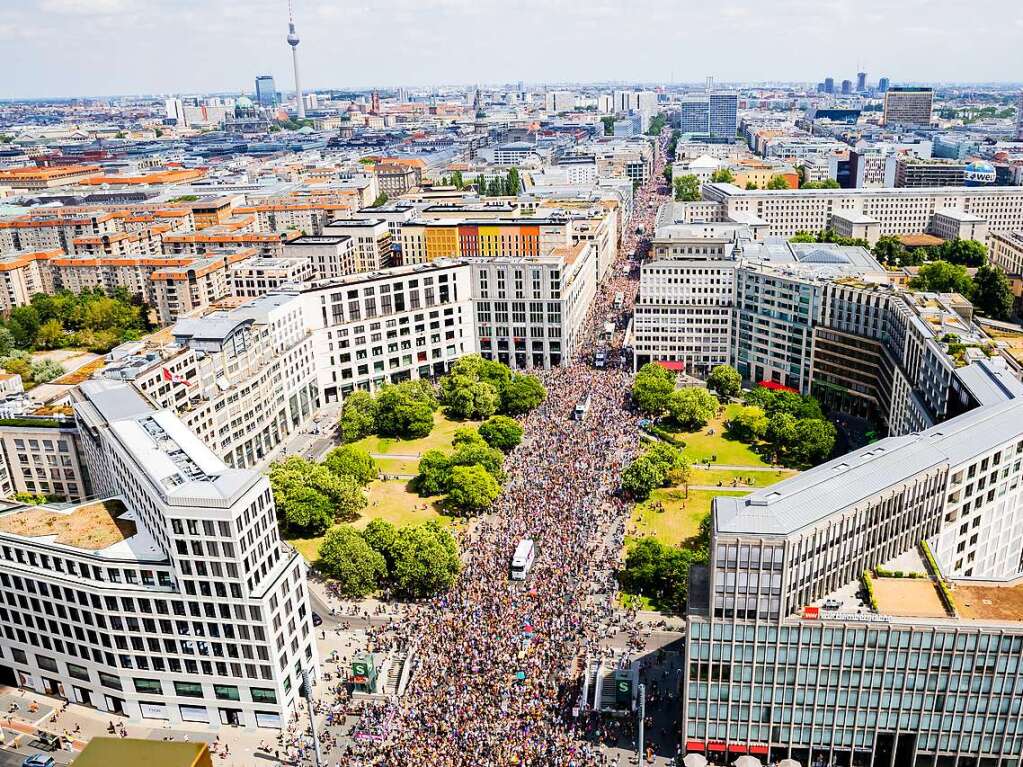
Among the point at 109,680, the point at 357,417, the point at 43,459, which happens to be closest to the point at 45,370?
the point at 43,459

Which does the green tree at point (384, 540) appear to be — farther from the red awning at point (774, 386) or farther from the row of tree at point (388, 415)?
the red awning at point (774, 386)

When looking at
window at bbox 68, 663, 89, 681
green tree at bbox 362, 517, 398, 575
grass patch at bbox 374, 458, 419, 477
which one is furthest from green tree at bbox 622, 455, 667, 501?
window at bbox 68, 663, 89, 681

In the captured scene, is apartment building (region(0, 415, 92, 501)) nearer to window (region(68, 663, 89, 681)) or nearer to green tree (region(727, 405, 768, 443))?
window (region(68, 663, 89, 681))

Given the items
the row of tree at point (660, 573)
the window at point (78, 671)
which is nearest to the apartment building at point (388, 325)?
the row of tree at point (660, 573)

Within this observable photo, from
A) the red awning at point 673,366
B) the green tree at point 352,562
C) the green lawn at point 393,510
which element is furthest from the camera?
the red awning at point 673,366

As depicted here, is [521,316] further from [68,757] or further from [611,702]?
[68,757]
